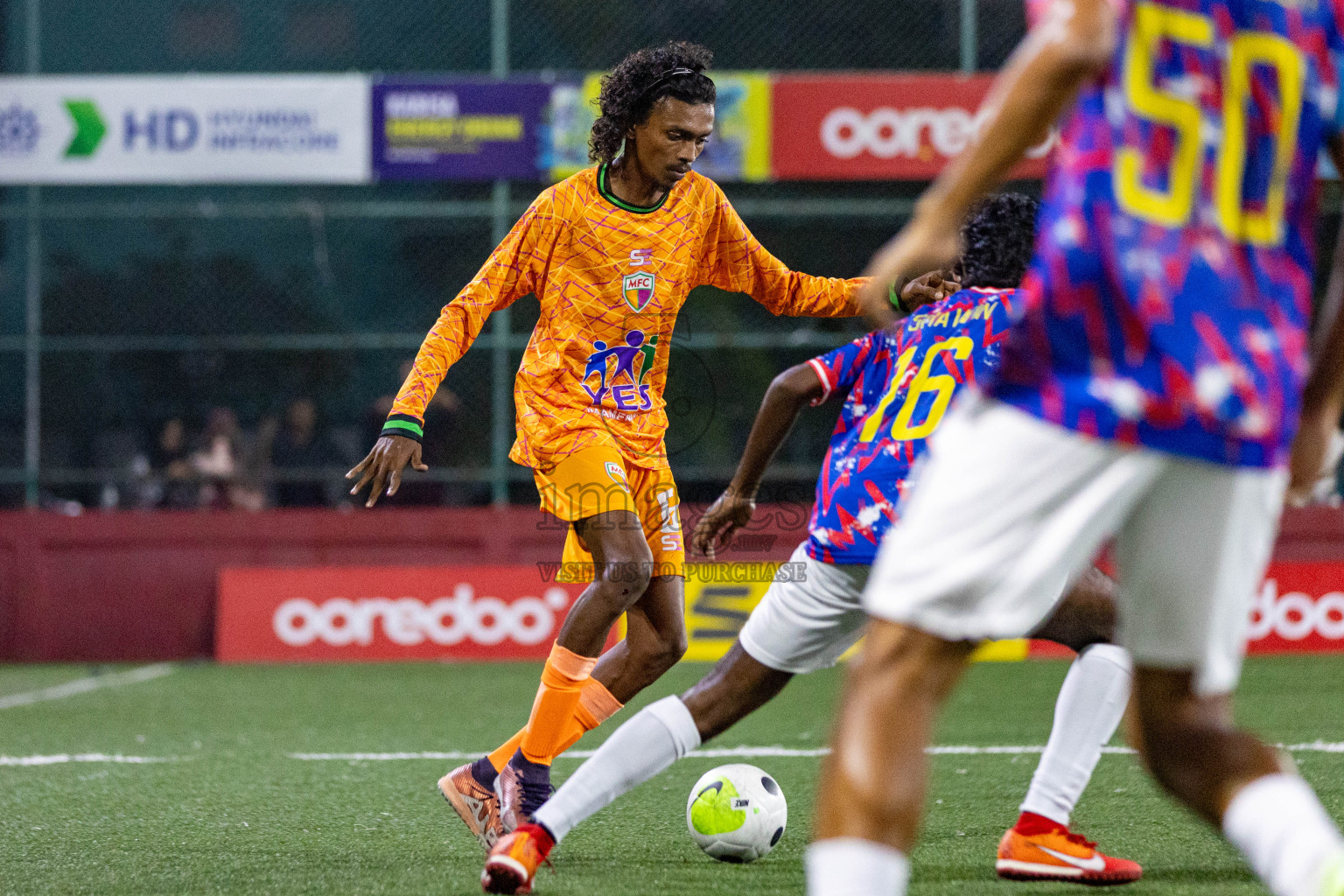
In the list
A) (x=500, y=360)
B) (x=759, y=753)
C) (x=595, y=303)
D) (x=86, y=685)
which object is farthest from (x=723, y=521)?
(x=500, y=360)

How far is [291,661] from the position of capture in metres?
11.0

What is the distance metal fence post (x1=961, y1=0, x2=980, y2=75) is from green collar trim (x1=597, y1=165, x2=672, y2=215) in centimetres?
872

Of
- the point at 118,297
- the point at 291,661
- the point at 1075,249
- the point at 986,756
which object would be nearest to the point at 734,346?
the point at 291,661

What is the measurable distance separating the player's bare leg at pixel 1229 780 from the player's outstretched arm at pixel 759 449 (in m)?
1.44

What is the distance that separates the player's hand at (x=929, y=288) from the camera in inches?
144

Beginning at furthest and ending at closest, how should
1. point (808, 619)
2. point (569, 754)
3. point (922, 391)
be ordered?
1. point (569, 754)
2. point (922, 391)
3. point (808, 619)

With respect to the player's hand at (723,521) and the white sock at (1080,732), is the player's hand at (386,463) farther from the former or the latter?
the white sock at (1080,732)

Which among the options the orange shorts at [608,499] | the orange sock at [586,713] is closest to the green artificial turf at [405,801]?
the orange sock at [586,713]

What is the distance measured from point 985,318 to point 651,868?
1634 millimetres

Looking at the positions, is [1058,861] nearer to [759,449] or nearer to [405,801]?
[759,449]

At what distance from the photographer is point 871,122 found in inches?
478

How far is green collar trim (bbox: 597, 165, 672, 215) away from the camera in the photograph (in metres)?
4.48

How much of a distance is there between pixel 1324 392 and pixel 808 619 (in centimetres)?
128

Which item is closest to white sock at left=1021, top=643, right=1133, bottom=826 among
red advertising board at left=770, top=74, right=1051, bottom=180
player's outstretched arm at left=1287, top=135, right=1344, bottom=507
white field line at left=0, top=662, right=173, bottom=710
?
player's outstretched arm at left=1287, top=135, right=1344, bottom=507
